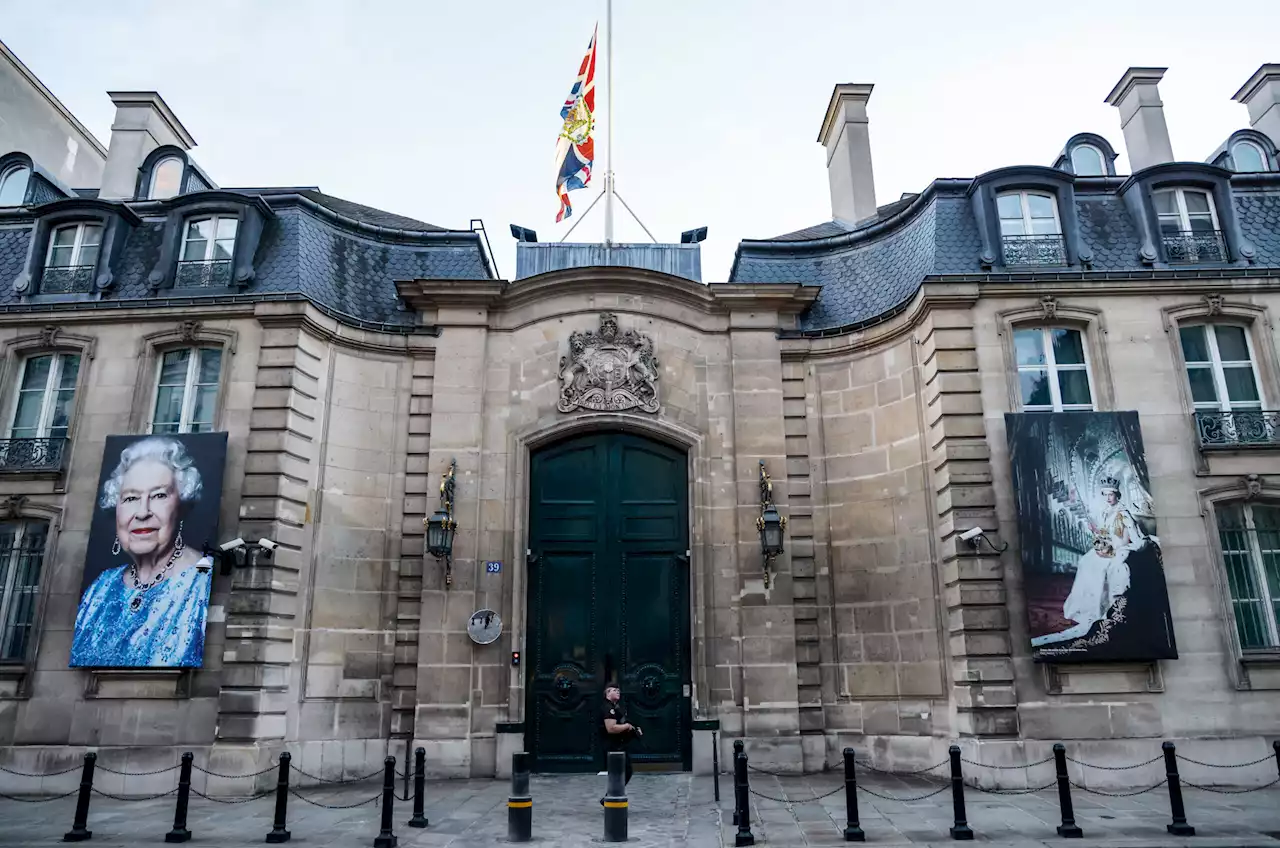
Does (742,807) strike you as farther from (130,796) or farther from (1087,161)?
(1087,161)

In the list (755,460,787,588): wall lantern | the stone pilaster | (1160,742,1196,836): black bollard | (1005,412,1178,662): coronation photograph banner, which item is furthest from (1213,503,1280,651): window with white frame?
(755,460,787,588): wall lantern

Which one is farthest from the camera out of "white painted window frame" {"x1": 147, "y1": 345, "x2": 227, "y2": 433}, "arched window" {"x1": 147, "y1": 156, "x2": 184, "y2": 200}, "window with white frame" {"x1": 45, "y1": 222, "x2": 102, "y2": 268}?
"arched window" {"x1": 147, "y1": 156, "x2": 184, "y2": 200}

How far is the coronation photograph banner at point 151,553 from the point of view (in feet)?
44.0

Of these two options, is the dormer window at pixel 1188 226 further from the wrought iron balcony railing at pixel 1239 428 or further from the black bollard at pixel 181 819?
the black bollard at pixel 181 819

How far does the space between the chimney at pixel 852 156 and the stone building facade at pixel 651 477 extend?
3.13m

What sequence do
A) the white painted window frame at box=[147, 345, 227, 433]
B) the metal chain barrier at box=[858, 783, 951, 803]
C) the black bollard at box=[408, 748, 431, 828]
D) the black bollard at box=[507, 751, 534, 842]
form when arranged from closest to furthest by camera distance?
the black bollard at box=[507, 751, 534, 842] → the black bollard at box=[408, 748, 431, 828] → the metal chain barrier at box=[858, 783, 951, 803] → the white painted window frame at box=[147, 345, 227, 433]

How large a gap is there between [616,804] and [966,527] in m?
7.04

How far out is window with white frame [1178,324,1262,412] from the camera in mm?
14445

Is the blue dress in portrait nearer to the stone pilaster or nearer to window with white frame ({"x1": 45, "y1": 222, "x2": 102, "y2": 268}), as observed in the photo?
window with white frame ({"x1": 45, "y1": 222, "x2": 102, "y2": 268})

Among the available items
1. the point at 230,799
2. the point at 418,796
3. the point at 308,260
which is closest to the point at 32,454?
the point at 308,260

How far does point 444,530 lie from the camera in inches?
562

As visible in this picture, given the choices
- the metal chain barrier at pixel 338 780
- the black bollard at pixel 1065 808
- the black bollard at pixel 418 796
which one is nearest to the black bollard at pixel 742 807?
the black bollard at pixel 1065 808

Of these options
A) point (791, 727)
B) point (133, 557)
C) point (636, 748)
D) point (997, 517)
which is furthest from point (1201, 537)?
point (133, 557)

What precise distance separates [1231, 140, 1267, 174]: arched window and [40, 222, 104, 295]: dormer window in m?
22.3
